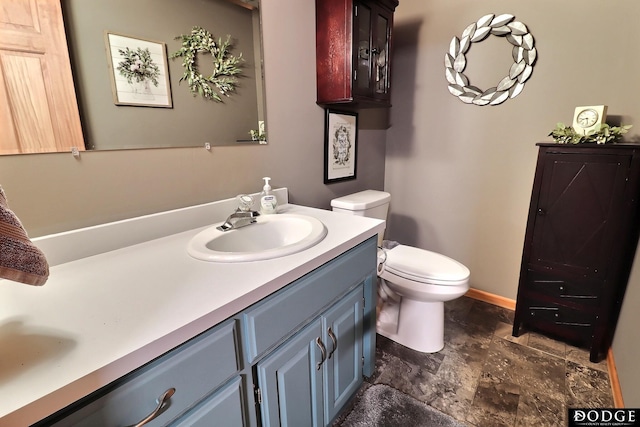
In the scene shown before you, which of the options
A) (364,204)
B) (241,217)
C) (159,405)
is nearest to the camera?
(159,405)

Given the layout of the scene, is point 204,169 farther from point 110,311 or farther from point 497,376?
point 497,376

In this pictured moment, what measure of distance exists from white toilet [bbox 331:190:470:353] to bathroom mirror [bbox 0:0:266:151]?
2.52 ft

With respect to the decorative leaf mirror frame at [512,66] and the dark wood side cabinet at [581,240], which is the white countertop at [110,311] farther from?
the decorative leaf mirror frame at [512,66]

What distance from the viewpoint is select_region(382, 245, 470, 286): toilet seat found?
4.88 ft

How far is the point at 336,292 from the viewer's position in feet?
3.34

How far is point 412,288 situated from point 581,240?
86cm

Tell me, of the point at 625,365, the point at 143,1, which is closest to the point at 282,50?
the point at 143,1

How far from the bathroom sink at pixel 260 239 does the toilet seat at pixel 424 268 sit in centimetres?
66

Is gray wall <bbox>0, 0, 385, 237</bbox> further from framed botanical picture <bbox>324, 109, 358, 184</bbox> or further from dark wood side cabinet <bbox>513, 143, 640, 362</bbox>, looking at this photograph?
dark wood side cabinet <bbox>513, 143, 640, 362</bbox>

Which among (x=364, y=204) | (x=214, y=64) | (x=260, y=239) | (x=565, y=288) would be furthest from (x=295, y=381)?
(x=565, y=288)

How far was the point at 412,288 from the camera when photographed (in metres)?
1.54

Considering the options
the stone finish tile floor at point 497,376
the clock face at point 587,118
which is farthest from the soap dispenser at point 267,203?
the clock face at point 587,118

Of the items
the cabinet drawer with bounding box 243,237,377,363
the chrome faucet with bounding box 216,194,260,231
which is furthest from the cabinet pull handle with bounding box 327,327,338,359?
the chrome faucet with bounding box 216,194,260,231

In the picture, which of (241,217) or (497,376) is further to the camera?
(497,376)
